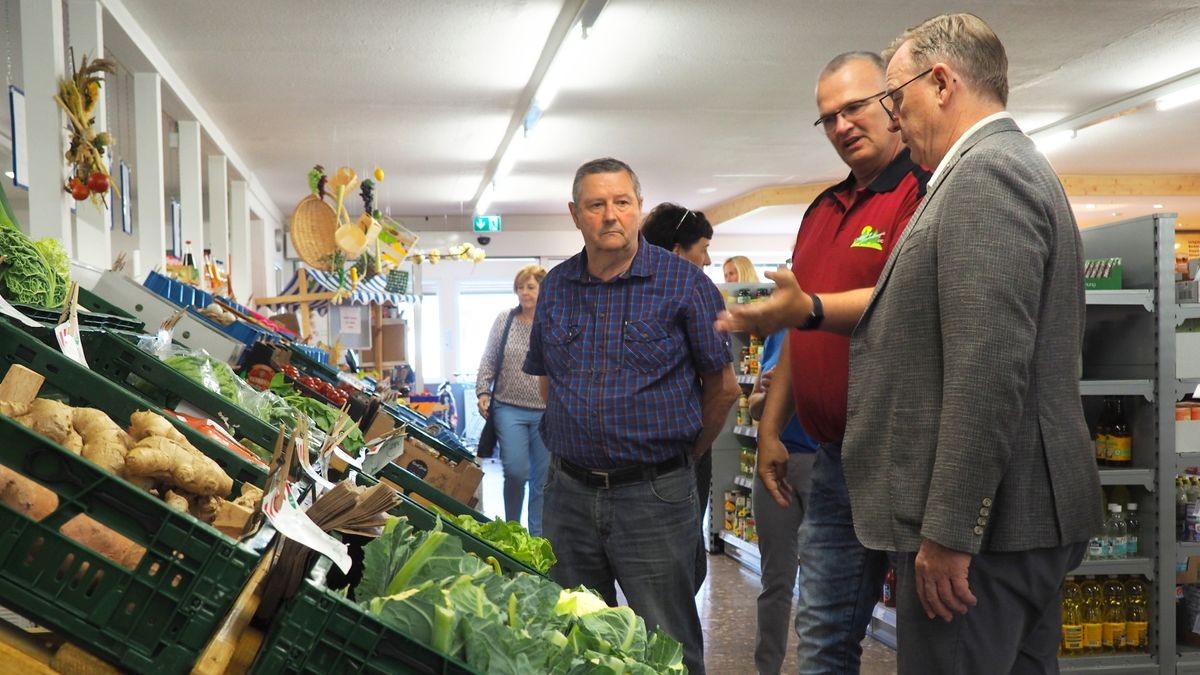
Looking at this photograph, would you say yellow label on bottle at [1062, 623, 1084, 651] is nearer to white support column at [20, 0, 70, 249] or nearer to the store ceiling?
the store ceiling

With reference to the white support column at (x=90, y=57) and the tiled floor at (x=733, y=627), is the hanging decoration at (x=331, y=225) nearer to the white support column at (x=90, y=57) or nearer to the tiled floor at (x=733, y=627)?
the white support column at (x=90, y=57)

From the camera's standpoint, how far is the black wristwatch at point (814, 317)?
7.62 ft

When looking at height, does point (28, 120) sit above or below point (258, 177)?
below

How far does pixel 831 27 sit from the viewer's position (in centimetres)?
714

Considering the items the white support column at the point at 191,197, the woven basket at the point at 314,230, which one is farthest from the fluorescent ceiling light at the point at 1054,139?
the white support column at the point at 191,197

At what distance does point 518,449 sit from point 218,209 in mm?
5444

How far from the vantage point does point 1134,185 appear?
13.7 m

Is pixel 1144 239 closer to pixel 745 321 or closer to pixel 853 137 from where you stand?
pixel 853 137

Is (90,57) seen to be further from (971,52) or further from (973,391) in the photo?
(973,391)

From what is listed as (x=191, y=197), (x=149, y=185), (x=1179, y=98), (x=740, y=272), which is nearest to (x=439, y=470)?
(x=149, y=185)

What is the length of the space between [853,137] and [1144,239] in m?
2.55

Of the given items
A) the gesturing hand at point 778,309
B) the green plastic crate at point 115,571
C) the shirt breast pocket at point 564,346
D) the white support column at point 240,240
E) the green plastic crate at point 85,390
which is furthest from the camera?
the white support column at point 240,240

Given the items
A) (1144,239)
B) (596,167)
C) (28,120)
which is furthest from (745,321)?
(28,120)

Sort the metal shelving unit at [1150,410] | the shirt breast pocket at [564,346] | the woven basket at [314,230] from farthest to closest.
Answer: the woven basket at [314,230] < the metal shelving unit at [1150,410] < the shirt breast pocket at [564,346]
